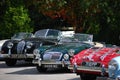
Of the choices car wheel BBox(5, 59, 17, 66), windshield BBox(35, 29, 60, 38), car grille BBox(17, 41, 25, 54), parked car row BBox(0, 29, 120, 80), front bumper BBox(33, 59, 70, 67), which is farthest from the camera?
windshield BBox(35, 29, 60, 38)

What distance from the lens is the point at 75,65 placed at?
12305 millimetres

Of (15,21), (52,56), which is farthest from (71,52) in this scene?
(15,21)

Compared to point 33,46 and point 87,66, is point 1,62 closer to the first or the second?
point 33,46

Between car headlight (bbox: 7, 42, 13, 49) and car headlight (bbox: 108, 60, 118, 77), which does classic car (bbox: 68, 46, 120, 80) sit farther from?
car headlight (bbox: 7, 42, 13, 49)

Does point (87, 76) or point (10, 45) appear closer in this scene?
point (87, 76)

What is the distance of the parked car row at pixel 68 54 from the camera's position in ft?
38.2

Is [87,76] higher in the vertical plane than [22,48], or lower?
lower

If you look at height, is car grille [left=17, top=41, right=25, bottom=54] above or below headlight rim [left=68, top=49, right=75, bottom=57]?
below

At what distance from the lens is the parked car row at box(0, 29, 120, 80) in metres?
11.6

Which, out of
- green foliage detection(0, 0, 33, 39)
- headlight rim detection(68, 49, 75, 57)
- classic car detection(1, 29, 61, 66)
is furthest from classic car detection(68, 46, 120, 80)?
green foliage detection(0, 0, 33, 39)

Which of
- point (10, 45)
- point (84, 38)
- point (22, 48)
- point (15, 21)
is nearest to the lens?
point (84, 38)

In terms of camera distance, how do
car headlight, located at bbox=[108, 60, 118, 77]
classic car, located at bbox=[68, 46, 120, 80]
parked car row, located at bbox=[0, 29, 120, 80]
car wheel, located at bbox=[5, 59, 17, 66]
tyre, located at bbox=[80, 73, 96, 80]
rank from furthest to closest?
car wheel, located at bbox=[5, 59, 17, 66]
tyre, located at bbox=[80, 73, 96, 80]
parked car row, located at bbox=[0, 29, 120, 80]
classic car, located at bbox=[68, 46, 120, 80]
car headlight, located at bbox=[108, 60, 118, 77]

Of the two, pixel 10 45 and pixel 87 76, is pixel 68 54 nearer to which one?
pixel 87 76

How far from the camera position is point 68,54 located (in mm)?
14375
